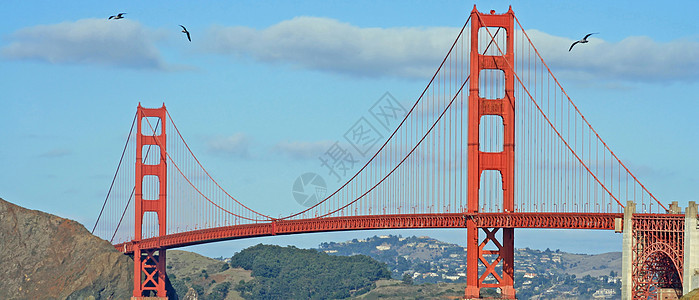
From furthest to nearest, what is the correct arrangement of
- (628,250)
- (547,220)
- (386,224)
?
(386,224), (547,220), (628,250)

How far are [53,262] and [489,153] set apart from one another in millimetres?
61627

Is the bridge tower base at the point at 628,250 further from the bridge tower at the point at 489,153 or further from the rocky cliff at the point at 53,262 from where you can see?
the rocky cliff at the point at 53,262

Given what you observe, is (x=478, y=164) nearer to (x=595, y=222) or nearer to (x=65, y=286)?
(x=595, y=222)

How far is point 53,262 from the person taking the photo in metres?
149

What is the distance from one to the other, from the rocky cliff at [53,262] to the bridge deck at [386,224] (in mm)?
3520

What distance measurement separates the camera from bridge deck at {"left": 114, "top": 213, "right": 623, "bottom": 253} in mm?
95144

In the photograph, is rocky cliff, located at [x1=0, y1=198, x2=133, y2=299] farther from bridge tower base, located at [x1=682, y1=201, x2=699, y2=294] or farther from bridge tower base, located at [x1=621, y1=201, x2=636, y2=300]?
bridge tower base, located at [x1=682, y1=201, x2=699, y2=294]

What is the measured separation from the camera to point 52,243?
493 feet

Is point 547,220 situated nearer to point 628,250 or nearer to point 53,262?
point 628,250

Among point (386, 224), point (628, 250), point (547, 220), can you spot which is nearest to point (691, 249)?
point (628, 250)

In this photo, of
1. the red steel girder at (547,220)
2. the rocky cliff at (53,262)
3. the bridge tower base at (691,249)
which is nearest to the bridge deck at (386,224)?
the red steel girder at (547,220)

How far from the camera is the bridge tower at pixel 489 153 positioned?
103 m

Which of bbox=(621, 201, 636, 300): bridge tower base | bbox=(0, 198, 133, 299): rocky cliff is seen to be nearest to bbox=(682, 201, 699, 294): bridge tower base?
bbox=(621, 201, 636, 300): bridge tower base

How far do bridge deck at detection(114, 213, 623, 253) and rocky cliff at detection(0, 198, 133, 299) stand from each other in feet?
11.5
